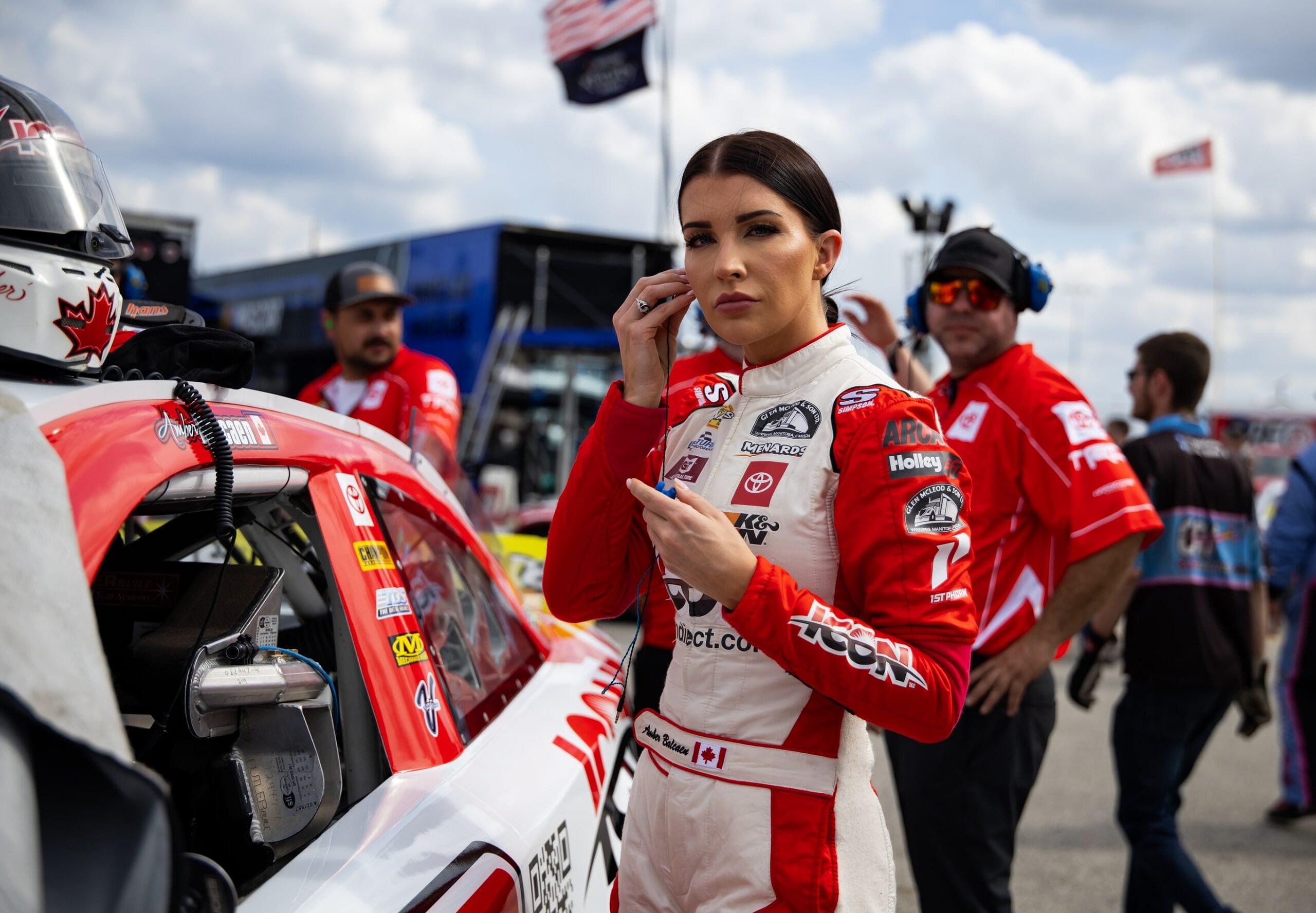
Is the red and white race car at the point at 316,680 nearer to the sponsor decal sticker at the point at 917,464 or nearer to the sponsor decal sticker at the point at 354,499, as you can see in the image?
the sponsor decal sticker at the point at 354,499

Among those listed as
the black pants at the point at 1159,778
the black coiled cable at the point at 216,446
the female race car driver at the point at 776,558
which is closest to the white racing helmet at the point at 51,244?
the black coiled cable at the point at 216,446

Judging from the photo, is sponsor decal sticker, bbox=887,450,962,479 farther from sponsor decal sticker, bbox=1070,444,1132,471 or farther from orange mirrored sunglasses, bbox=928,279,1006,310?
→ orange mirrored sunglasses, bbox=928,279,1006,310

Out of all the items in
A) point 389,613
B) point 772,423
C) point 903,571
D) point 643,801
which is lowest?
point 643,801

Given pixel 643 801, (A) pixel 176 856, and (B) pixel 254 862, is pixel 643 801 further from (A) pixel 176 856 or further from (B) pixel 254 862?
(A) pixel 176 856

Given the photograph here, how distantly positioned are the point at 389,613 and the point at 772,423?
32.8 inches

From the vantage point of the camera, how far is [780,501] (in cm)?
156

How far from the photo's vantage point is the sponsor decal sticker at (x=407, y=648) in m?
1.99

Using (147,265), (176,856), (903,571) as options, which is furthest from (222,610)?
(147,265)

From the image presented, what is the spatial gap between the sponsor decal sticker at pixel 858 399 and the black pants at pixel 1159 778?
2673 mm

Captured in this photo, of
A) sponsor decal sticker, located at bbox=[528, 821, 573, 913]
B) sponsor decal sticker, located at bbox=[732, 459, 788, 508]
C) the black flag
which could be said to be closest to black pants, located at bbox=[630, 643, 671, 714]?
sponsor decal sticker, located at bbox=[528, 821, 573, 913]

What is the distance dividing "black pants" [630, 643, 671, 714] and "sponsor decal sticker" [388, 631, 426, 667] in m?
1.26

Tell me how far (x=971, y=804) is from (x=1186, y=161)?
70.9ft

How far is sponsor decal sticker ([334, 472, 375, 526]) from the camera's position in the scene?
204 centimetres

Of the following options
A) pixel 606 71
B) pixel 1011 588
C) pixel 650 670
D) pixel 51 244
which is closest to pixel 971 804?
pixel 1011 588
